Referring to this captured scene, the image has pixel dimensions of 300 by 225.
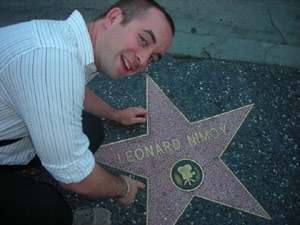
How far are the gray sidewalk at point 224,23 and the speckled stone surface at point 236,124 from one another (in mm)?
151

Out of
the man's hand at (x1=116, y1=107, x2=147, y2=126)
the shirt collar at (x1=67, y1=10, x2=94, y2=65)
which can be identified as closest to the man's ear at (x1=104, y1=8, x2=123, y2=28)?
the shirt collar at (x1=67, y1=10, x2=94, y2=65)

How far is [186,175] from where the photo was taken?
82.5 inches

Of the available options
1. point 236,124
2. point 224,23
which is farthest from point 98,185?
point 224,23

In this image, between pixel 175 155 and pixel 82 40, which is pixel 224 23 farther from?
pixel 82 40

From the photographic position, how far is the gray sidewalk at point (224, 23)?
2824mm

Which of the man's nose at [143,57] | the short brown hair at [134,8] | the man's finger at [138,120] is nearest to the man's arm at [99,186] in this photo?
the man's nose at [143,57]

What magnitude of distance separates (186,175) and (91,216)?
0.82 m

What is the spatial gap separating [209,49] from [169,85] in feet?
2.27

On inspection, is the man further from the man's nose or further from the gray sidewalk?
the gray sidewalk

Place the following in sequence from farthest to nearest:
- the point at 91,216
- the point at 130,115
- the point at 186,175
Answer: the point at 130,115
the point at 186,175
the point at 91,216

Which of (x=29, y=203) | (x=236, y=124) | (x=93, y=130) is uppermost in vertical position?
(x=29, y=203)

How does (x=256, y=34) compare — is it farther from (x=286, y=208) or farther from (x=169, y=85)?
(x=286, y=208)

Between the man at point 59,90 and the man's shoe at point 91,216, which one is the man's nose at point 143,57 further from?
the man's shoe at point 91,216

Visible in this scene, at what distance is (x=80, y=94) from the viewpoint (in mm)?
1197
